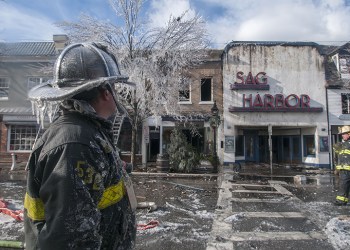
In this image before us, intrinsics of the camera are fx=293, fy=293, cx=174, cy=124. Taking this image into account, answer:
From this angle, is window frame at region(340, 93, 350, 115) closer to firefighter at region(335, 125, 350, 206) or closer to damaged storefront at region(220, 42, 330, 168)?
damaged storefront at region(220, 42, 330, 168)

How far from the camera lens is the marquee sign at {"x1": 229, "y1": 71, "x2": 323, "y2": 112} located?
19.2 meters

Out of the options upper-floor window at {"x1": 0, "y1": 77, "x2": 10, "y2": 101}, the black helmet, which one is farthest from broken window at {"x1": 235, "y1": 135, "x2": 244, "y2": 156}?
the black helmet

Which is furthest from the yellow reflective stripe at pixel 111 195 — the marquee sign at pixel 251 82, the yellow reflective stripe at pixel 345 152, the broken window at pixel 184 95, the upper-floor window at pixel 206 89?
the marquee sign at pixel 251 82

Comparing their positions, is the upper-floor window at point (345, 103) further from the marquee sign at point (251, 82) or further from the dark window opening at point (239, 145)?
the dark window opening at point (239, 145)

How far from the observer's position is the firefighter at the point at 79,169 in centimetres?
118

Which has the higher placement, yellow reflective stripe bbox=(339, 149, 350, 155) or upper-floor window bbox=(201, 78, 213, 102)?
upper-floor window bbox=(201, 78, 213, 102)

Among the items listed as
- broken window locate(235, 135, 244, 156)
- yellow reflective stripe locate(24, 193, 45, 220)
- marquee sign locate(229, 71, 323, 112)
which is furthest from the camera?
broken window locate(235, 135, 244, 156)

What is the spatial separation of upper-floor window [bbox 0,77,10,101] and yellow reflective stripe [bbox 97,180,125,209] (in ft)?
68.1

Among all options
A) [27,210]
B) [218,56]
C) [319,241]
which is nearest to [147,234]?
[319,241]

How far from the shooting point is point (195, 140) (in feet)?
64.7

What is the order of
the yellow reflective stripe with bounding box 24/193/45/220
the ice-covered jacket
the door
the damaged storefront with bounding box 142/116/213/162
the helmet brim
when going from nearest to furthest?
the ice-covered jacket, the yellow reflective stripe with bounding box 24/193/45/220, the helmet brim, the damaged storefront with bounding box 142/116/213/162, the door

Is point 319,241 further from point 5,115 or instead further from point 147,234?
point 5,115

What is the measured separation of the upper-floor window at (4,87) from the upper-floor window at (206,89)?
42.1ft

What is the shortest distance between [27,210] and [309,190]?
405 inches
